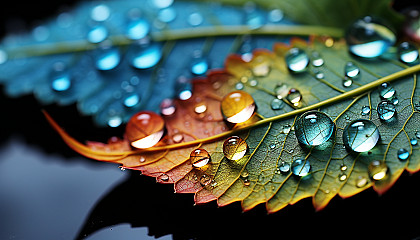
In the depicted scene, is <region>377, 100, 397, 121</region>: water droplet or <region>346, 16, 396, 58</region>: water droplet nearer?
<region>377, 100, 397, 121</region>: water droplet

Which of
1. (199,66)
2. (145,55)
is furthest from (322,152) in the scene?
(145,55)

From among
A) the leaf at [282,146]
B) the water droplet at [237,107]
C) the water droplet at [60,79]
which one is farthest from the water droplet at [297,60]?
the water droplet at [60,79]

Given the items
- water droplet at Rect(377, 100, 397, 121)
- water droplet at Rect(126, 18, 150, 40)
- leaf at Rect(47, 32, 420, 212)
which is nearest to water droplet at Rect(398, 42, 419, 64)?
leaf at Rect(47, 32, 420, 212)

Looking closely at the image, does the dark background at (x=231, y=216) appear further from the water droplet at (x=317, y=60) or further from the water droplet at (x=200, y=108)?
the water droplet at (x=317, y=60)

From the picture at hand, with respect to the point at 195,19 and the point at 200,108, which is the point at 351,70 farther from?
the point at 195,19

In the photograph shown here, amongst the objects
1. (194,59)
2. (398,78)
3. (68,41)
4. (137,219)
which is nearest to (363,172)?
(398,78)

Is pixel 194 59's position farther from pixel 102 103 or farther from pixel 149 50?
pixel 102 103

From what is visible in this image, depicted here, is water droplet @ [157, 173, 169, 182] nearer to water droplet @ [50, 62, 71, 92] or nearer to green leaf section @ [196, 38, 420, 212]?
green leaf section @ [196, 38, 420, 212]
